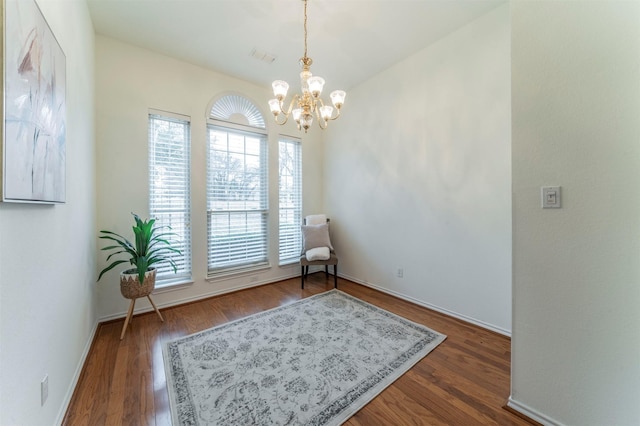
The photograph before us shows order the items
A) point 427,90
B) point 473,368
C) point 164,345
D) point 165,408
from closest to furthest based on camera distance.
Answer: point 165,408 → point 473,368 → point 164,345 → point 427,90

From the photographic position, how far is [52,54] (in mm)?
1339

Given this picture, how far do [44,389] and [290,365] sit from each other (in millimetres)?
1376

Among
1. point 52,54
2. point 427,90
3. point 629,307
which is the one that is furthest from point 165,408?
point 427,90

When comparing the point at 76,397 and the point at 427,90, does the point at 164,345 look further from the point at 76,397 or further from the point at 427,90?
the point at 427,90

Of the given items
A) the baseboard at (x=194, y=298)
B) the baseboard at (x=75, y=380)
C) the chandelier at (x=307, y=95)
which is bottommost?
the baseboard at (x=75, y=380)

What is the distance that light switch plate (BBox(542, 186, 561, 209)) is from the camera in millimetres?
1334

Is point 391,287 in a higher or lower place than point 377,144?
lower

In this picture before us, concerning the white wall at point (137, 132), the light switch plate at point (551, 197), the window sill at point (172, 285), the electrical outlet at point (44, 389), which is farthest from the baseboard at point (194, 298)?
the light switch plate at point (551, 197)

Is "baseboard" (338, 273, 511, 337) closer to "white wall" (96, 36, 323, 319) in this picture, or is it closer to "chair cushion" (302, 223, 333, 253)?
"chair cushion" (302, 223, 333, 253)

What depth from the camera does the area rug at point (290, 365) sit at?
149 cm

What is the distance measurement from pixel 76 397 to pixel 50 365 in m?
0.51

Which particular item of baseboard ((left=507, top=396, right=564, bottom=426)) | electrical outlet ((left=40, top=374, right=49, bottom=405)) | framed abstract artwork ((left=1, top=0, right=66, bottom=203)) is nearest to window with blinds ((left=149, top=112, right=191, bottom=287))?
framed abstract artwork ((left=1, top=0, right=66, bottom=203))

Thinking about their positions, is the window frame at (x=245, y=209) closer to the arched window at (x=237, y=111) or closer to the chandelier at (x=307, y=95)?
the arched window at (x=237, y=111)

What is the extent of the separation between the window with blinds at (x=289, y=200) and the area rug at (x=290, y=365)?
1433 mm
